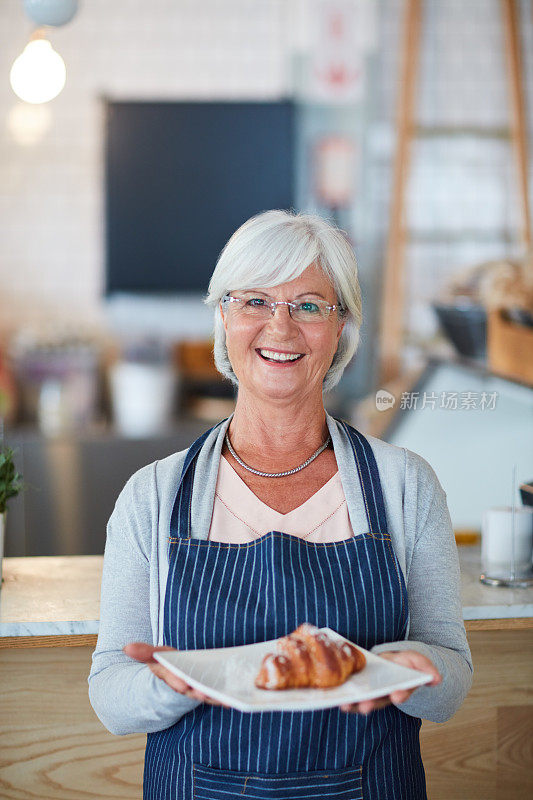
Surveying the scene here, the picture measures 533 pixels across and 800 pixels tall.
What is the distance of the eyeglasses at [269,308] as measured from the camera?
4.75 feet

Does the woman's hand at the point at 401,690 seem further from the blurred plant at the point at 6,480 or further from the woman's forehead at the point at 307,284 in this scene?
the blurred plant at the point at 6,480

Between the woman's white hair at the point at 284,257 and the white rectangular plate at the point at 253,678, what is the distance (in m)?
0.54

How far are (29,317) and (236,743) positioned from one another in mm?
3317

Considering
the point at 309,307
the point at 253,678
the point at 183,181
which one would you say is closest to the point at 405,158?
the point at 183,181

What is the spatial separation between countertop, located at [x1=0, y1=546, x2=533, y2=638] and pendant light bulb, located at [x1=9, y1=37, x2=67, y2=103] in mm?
1217

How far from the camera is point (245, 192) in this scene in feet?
14.1

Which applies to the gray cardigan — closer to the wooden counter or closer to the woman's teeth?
the woman's teeth

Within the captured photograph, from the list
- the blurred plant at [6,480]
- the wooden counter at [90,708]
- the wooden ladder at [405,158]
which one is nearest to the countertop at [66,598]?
the wooden counter at [90,708]

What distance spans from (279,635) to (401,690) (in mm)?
262

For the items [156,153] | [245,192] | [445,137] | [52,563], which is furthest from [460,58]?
[52,563]

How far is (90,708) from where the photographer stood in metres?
1.73

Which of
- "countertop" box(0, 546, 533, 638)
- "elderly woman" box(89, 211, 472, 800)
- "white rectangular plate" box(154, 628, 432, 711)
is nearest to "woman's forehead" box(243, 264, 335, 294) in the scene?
"elderly woman" box(89, 211, 472, 800)

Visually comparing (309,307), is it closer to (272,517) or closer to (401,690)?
(272,517)

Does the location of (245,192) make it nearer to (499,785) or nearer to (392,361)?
(392,361)
